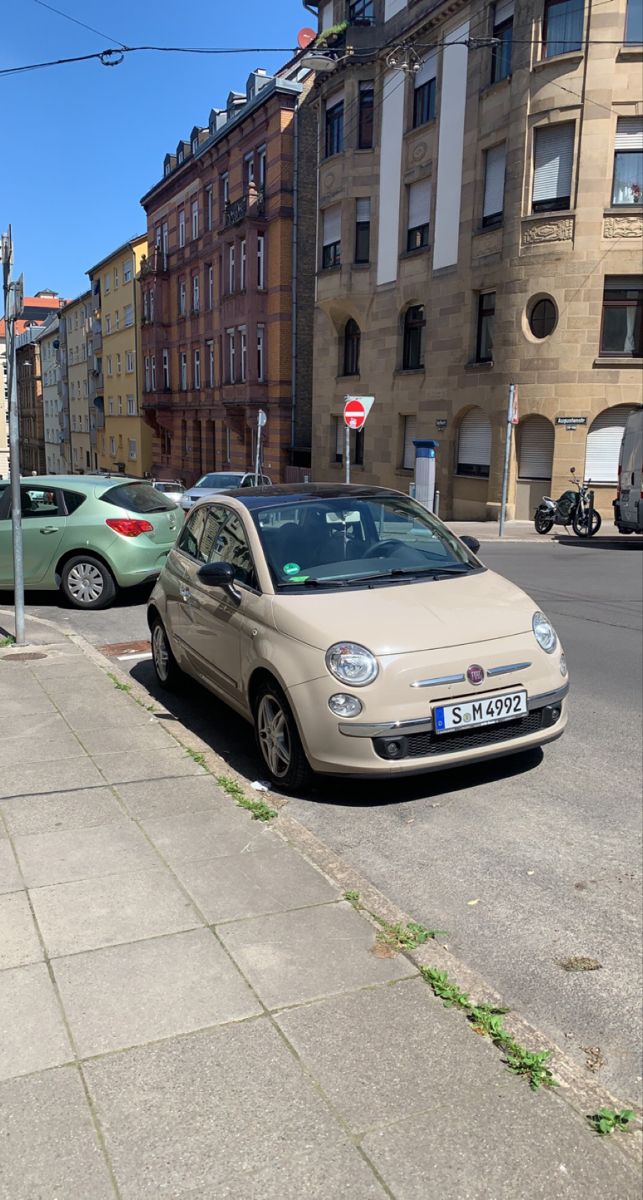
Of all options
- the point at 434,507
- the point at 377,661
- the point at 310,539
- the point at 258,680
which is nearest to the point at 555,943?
the point at 377,661

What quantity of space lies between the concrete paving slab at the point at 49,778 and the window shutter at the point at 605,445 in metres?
20.7

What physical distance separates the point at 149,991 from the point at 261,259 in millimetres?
38325

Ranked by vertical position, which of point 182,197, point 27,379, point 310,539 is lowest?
point 310,539

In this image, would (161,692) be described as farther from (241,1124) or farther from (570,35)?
(570,35)

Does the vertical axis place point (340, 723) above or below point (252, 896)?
above

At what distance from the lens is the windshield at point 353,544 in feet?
17.1

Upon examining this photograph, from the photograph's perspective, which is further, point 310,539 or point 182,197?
point 182,197

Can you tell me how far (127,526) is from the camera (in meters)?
10.4

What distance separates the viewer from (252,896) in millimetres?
3416

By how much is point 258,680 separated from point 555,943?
2.14m

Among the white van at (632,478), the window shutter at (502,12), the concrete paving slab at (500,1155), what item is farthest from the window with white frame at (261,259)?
the concrete paving slab at (500,1155)

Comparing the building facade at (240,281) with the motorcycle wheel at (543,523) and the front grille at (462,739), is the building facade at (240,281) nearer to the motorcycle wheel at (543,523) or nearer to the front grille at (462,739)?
the motorcycle wheel at (543,523)

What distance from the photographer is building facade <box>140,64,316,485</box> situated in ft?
118

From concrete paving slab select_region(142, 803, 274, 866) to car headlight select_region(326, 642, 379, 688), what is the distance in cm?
80
